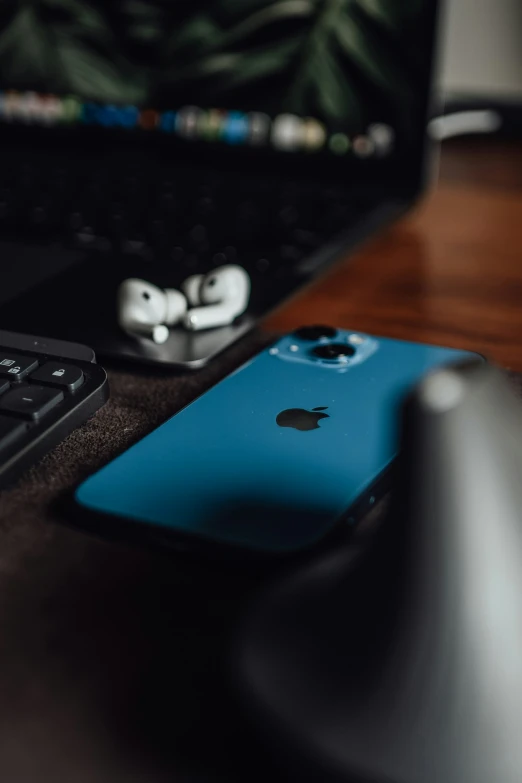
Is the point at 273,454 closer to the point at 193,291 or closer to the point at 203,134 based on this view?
the point at 193,291

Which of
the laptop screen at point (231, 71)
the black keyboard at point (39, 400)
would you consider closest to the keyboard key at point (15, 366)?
the black keyboard at point (39, 400)

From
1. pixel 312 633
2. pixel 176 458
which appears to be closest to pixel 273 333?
pixel 176 458

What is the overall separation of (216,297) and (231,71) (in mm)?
318

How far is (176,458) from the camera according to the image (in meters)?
0.32

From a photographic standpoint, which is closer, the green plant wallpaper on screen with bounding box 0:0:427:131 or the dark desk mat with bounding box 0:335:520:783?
the dark desk mat with bounding box 0:335:520:783

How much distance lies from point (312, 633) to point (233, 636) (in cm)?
3

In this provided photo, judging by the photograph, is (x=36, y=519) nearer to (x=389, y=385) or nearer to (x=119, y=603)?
(x=119, y=603)

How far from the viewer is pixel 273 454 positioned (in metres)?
0.32

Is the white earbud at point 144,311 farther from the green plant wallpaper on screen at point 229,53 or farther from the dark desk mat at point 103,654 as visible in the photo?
the green plant wallpaper on screen at point 229,53

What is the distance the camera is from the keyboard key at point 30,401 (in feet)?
1.06

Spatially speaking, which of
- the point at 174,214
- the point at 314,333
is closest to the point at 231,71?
the point at 174,214

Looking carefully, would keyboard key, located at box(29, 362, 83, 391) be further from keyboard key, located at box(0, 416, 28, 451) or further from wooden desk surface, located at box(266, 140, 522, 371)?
wooden desk surface, located at box(266, 140, 522, 371)

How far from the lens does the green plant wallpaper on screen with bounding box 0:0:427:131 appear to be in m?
0.65

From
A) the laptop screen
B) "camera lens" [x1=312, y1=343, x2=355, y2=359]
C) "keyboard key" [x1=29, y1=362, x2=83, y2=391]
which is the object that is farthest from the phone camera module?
the laptop screen
